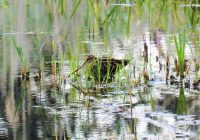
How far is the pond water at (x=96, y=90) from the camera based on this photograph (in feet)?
12.9

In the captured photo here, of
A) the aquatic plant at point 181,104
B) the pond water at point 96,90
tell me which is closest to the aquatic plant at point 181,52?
the pond water at point 96,90

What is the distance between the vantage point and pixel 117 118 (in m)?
4.19

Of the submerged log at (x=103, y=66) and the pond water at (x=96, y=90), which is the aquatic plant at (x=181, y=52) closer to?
the pond water at (x=96, y=90)

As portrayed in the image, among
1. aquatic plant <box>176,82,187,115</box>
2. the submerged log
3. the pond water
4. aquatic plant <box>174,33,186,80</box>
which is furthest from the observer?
the submerged log

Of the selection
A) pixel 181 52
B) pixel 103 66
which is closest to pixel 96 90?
pixel 103 66

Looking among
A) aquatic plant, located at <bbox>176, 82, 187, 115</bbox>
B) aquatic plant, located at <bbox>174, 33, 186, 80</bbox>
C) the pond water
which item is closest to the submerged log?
the pond water

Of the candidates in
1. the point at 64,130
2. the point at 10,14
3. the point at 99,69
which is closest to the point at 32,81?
the point at 99,69

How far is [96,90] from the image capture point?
4.96m

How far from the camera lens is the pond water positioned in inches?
155

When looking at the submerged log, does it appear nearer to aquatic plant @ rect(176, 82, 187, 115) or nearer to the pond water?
the pond water

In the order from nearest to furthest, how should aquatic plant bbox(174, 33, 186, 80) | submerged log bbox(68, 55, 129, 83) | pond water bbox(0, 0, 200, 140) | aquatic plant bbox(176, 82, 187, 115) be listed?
pond water bbox(0, 0, 200, 140)
aquatic plant bbox(176, 82, 187, 115)
aquatic plant bbox(174, 33, 186, 80)
submerged log bbox(68, 55, 129, 83)

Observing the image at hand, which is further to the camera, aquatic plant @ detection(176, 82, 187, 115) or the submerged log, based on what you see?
the submerged log

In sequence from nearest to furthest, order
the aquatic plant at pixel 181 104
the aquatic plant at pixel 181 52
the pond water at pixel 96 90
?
the pond water at pixel 96 90
the aquatic plant at pixel 181 104
the aquatic plant at pixel 181 52

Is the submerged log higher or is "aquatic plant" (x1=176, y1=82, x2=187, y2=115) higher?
the submerged log
